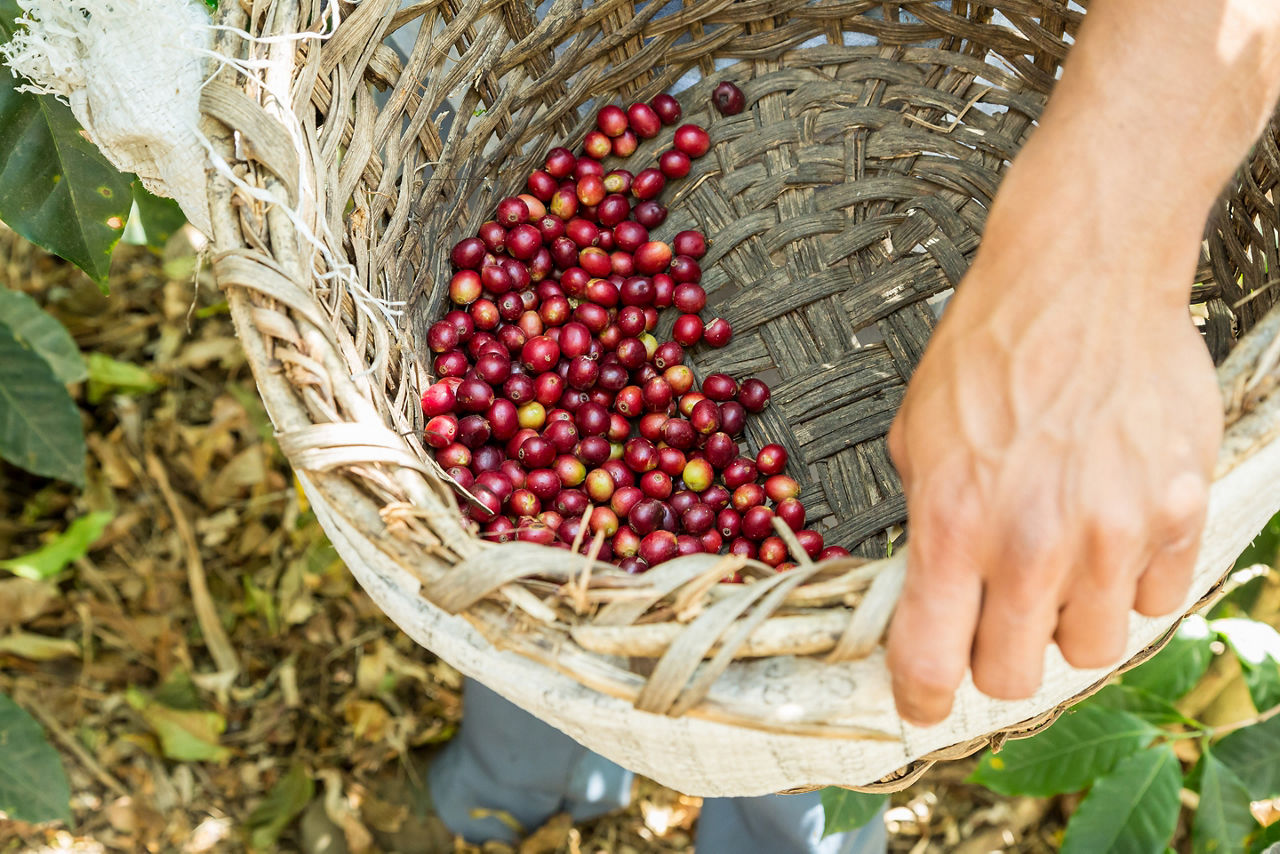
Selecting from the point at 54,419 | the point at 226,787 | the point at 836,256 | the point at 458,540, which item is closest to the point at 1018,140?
the point at 836,256

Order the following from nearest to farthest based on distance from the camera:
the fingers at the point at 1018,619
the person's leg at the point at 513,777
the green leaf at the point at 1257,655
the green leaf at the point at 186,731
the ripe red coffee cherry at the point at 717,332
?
the fingers at the point at 1018,619 → the green leaf at the point at 1257,655 → the ripe red coffee cherry at the point at 717,332 → the person's leg at the point at 513,777 → the green leaf at the point at 186,731

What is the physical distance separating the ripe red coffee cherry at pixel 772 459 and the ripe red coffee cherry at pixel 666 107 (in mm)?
525

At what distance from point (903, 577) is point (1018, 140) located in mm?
874

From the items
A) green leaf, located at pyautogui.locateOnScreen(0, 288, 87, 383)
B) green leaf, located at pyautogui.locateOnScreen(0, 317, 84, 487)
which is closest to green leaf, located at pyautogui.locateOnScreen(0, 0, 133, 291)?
green leaf, located at pyautogui.locateOnScreen(0, 317, 84, 487)

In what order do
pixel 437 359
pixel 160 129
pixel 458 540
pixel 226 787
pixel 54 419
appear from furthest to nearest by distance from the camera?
1. pixel 226 787
2. pixel 54 419
3. pixel 437 359
4. pixel 160 129
5. pixel 458 540

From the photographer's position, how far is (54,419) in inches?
54.7

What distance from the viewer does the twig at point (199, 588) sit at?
1821mm

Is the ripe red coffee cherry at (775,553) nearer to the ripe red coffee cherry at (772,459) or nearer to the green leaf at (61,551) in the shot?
the ripe red coffee cherry at (772,459)

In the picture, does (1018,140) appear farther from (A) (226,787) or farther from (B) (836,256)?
(A) (226,787)

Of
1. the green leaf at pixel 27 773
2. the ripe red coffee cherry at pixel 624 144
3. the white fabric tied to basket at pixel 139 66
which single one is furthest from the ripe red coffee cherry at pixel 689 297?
the green leaf at pixel 27 773

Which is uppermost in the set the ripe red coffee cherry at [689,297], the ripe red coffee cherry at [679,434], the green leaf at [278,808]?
the ripe red coffee cherry at [689,297]

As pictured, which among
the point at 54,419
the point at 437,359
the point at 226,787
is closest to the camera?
the point at 437,359

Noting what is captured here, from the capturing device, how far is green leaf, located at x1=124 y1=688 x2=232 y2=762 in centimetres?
174

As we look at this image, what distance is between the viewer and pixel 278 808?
1701 mm
